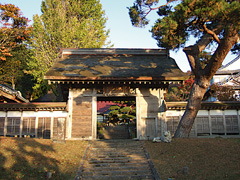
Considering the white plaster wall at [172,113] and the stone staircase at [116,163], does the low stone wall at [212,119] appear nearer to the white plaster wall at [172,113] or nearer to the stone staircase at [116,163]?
the white plaster wall at [172,113]

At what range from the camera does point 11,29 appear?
72.5 ft

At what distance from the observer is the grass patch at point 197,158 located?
7.69 m

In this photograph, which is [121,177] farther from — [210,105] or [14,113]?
[14,113]

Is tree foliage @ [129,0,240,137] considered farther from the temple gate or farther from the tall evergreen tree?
the tall evergreen tree

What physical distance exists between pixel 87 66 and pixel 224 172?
1106 cm

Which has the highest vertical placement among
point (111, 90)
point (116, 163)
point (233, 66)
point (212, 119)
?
point (233, 66)

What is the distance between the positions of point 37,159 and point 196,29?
10601 millimetres

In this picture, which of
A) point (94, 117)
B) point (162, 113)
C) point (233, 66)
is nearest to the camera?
point (94, 117)

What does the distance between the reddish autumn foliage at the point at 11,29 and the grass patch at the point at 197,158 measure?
750 inches

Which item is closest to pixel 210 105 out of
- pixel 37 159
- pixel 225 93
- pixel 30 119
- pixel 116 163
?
pixel 116 163

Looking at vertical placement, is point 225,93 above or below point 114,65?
below

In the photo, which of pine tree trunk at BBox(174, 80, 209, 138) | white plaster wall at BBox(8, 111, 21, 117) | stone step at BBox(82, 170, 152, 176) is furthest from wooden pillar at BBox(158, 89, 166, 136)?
white plaster wall at BBox(8, 111, 21, 117)

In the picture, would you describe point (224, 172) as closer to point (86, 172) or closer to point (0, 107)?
point (86, 172)

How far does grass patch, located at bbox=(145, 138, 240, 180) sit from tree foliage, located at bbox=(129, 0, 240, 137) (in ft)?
6.13
